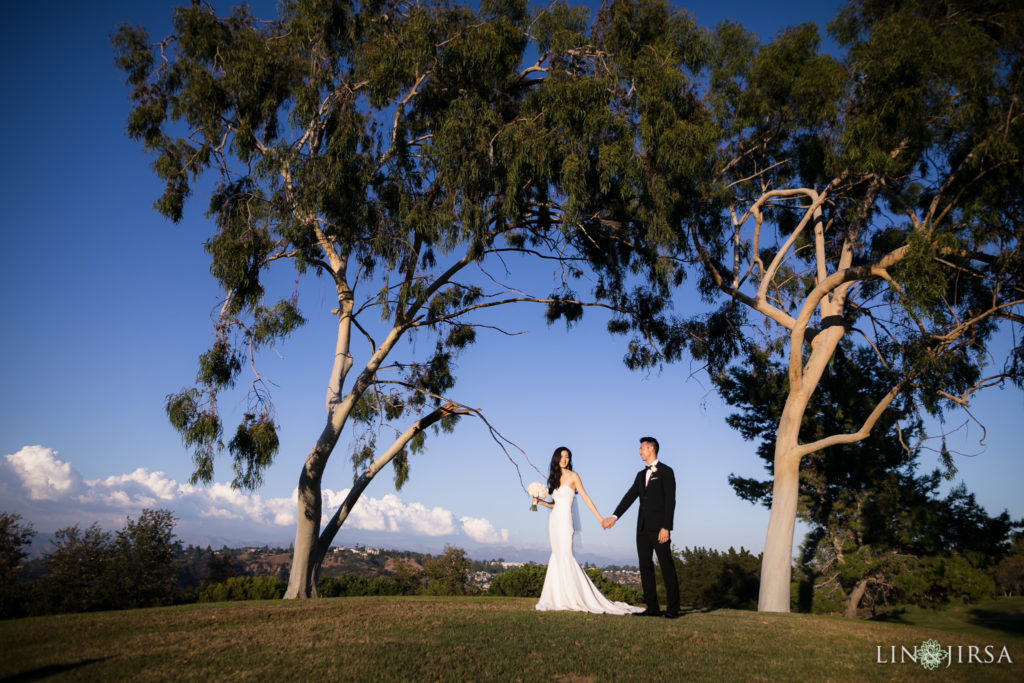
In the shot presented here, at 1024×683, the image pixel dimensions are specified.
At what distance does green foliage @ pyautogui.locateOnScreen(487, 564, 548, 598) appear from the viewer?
637 inches

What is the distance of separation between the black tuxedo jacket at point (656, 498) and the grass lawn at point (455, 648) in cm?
107

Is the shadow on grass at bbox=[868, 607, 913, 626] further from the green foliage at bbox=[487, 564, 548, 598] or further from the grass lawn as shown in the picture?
the grass lawn

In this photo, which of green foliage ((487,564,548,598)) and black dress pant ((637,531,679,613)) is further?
green foliage ((487,564,548,598))

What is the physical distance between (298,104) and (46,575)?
38.6 feet

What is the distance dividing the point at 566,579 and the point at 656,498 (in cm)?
161

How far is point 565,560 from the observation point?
27.4 feet

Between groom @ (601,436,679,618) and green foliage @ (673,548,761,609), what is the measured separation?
1949 cm

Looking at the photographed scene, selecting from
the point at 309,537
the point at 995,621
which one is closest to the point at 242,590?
the point at 309,537

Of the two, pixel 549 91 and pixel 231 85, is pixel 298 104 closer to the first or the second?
pixel 231 85

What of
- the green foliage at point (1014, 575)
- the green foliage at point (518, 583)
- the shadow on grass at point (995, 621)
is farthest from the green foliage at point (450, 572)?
the green foliage at point (1014, 575)

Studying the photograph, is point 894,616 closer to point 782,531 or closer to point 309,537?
point 782,531

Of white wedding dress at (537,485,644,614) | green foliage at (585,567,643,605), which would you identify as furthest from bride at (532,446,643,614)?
green foliage at (585,567,643,605)

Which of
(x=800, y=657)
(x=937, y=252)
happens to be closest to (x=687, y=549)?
(x=937, y=252)

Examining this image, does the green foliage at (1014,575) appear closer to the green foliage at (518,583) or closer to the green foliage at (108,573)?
the green foliage at (518,583)
